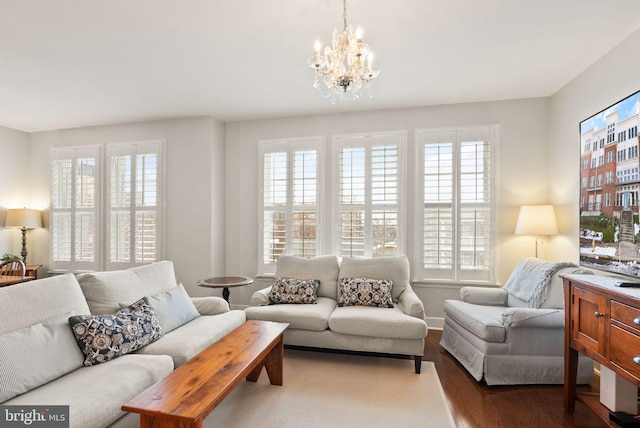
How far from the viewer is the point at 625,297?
1.74 meters

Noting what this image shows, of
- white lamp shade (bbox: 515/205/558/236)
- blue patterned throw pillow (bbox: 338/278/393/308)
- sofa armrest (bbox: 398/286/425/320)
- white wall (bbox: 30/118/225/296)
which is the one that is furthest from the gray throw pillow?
white lamp shade (bbox: 515/205/558/236)

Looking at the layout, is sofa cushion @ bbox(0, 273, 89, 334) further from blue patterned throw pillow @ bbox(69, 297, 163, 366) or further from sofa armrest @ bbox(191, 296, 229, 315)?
sofa armrest @ bbox(191, 296, 229, 315)

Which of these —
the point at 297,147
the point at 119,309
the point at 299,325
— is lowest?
the point at 299,325

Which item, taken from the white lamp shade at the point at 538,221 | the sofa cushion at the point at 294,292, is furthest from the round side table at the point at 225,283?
the white lamp shade at the point at 538,221

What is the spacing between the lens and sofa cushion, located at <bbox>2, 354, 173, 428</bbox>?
150cm

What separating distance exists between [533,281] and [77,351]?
343 cm

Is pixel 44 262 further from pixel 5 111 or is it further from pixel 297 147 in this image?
pixel 297 147

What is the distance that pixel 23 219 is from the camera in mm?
4859

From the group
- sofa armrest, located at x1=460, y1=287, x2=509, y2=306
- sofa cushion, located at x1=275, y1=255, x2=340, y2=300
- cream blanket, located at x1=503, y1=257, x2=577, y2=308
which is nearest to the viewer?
cream blanket, located at x1=503, y1=257, x2=577, y2=308

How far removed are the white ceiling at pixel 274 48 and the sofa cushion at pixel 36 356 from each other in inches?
79.1

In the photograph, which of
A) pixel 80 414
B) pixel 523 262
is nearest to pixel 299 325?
pixel 80 414

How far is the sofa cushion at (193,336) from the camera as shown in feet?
7.14

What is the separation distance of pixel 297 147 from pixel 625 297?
11.6 feet

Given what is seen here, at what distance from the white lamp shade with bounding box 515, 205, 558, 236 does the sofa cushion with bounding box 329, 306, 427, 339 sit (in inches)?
63.3
